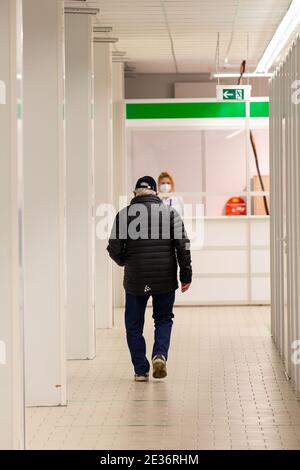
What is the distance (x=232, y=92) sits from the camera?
14508mm

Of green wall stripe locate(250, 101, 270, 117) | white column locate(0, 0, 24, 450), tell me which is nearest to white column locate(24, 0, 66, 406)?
white column locate(0, 0, 24, 450)

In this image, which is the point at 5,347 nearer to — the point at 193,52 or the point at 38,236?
the point at 38,236

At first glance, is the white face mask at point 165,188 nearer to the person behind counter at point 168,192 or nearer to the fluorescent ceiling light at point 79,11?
the person behind counter at point 168,192

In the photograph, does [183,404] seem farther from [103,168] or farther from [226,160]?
[226,160]

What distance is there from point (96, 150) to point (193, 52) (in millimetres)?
3561

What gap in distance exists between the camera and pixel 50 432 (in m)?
6.66

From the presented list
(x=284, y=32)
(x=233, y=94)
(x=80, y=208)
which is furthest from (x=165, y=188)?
(x=80, y=208)

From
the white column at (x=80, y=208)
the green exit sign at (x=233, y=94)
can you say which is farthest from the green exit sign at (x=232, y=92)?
the white column at (x=80, y=208)

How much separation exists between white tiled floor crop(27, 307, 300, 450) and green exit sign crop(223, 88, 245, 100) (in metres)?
4.47

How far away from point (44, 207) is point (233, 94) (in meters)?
7.26

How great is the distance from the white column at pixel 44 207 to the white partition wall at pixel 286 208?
1.83 meters

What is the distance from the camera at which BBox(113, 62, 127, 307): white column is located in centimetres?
1480

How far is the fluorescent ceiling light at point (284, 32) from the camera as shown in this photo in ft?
35.4

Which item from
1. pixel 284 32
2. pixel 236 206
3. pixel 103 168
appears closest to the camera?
pixel 284 32
